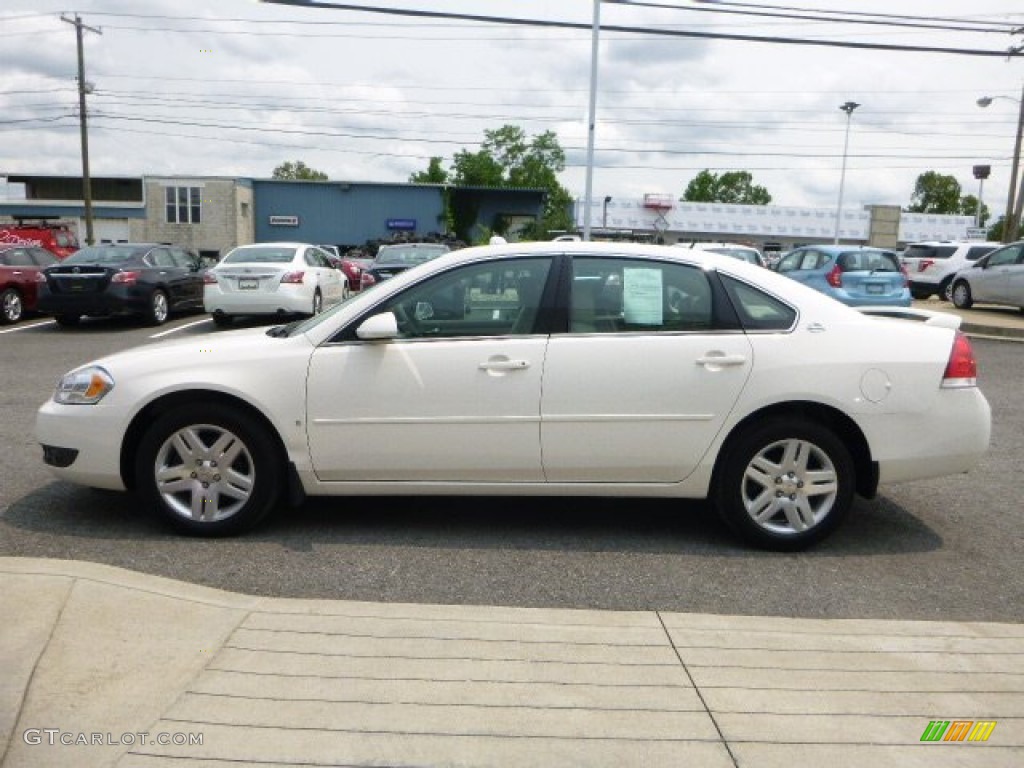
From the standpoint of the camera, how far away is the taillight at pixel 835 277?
15539mm

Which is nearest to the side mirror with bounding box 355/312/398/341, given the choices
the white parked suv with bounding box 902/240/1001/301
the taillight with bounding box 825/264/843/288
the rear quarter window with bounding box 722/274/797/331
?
the rear quarter window with bounding box 722/274/797/331

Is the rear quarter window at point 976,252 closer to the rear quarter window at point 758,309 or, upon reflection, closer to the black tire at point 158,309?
the black tire at point 158,309

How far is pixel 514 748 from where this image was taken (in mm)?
2697

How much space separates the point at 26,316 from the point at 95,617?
49.6 feet

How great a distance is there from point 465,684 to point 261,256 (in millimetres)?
12978

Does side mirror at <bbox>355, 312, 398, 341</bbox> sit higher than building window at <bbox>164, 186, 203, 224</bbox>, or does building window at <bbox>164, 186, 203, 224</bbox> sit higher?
building window at <bbox>164, 186, 203, 224</bbox>

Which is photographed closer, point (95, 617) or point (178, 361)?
point (95, 617)

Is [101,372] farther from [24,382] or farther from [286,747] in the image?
[24,382]

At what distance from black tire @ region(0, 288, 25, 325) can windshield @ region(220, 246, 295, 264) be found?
3.82 m

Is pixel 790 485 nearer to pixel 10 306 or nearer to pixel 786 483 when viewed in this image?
pixel 786 483

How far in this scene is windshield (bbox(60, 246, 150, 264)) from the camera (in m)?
15.0

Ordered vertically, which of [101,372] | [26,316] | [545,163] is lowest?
[26,316]

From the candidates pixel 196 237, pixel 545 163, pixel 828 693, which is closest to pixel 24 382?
pixel 828 693

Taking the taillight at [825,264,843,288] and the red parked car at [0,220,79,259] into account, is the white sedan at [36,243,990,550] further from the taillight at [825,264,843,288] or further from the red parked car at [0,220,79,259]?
the red parked car at [0,220,79,259]
